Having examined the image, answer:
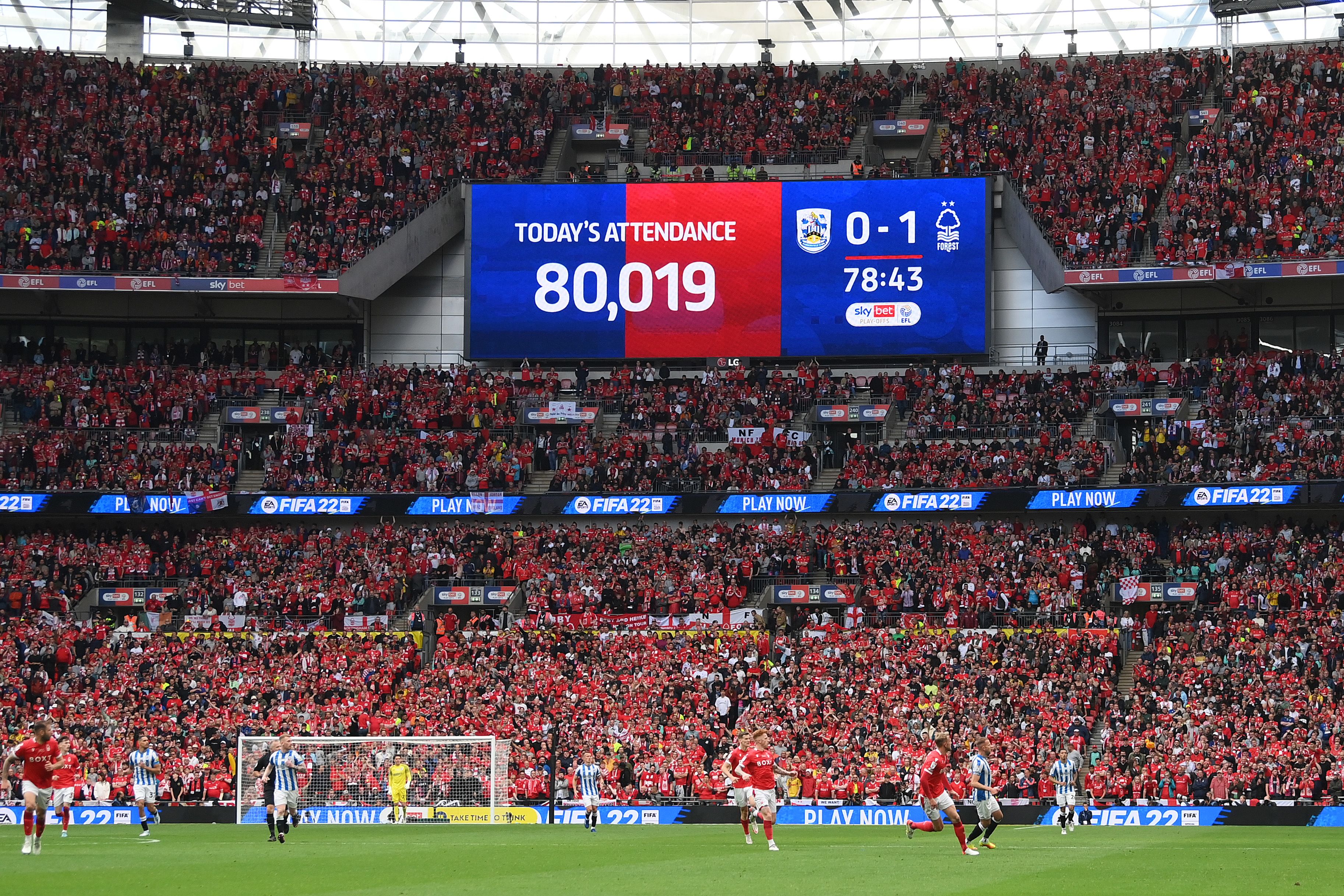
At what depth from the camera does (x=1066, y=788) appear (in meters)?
33.2

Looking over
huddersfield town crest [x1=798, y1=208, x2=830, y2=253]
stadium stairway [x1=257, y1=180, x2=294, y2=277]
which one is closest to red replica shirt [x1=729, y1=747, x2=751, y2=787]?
huddersfield town crest [x1=798, y1=208, x2=830, y2=253]

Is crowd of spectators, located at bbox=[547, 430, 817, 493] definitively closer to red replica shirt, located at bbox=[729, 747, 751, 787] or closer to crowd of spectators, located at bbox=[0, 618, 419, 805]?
crowd of spectators, located at bbox=[0, 618, 419, 805]

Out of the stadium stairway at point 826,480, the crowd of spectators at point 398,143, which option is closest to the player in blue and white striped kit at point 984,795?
the stadium stairway at point 826,480

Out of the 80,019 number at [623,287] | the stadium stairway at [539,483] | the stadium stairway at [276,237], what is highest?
the stadium stairway at [276,237]

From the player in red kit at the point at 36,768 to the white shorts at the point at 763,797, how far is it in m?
10.1

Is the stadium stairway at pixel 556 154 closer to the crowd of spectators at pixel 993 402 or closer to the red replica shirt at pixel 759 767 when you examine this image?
the crowd of spectators at pixel 993 402

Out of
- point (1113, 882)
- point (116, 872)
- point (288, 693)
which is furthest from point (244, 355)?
point (1113, 882)

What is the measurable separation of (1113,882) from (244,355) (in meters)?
46.8

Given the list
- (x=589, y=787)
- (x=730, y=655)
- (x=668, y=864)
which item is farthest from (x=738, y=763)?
(x=730, y=655)

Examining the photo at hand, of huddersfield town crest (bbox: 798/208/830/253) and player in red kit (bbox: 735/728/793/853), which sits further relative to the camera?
huddersfield town crest (bbox: 798/208/830/253)

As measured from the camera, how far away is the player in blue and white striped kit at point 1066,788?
32.8m

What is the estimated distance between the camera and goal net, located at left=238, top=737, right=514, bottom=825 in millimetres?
37688

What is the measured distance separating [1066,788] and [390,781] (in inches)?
582

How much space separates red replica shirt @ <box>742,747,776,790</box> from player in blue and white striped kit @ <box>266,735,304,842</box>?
8.13m
